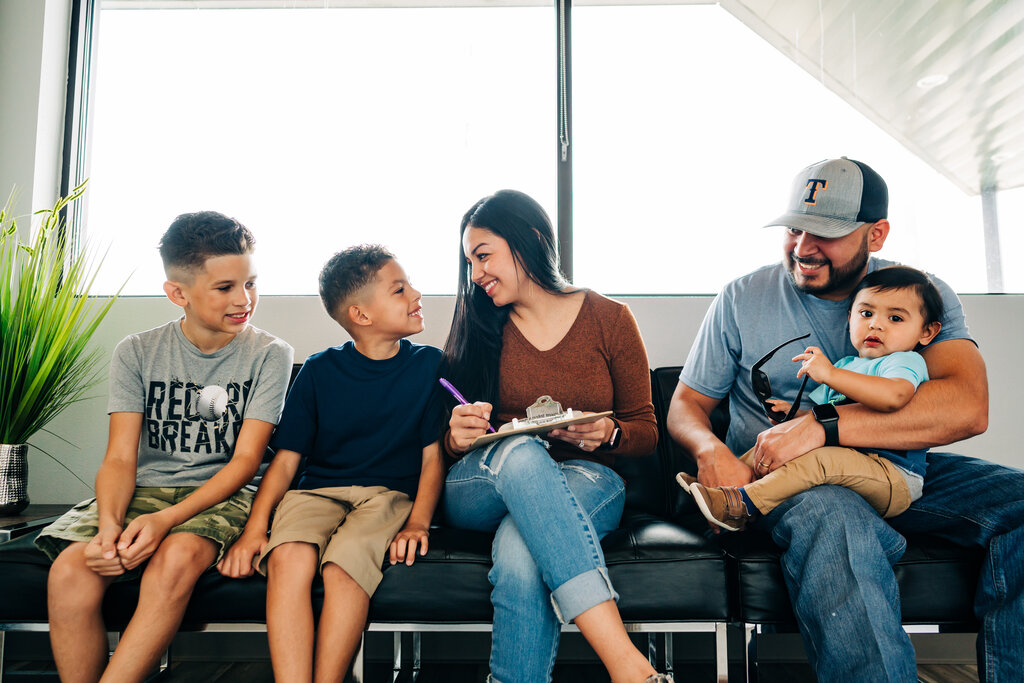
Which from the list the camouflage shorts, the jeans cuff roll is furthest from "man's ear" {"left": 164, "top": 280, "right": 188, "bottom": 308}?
the jeans cuff roll

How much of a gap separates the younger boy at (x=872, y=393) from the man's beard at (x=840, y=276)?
100 mm

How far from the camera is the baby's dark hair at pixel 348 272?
1724 millimetres

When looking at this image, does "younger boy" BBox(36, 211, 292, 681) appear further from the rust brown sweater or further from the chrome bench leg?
the chrome bench leg

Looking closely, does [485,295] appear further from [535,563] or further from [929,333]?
[929,333]

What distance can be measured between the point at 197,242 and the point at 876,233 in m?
1.81

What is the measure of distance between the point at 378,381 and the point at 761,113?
1858 millimetres

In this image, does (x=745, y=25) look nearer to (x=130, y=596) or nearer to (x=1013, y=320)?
(x=1013, y=320)

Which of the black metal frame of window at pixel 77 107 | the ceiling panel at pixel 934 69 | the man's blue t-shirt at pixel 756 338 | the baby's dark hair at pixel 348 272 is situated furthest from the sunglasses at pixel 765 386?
the black metal frame of window at pixel 77 107

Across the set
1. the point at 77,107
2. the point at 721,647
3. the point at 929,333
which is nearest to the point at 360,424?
the point at 721,647

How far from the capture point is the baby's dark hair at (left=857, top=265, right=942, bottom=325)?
4.94 feet

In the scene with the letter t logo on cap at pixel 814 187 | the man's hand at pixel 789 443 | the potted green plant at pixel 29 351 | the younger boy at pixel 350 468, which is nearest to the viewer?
the younger boy at pixel 350 468

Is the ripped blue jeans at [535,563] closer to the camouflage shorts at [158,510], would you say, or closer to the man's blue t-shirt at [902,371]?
the camouflage shorts at [158,510]

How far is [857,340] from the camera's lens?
1555mm

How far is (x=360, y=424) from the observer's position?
1650mm
